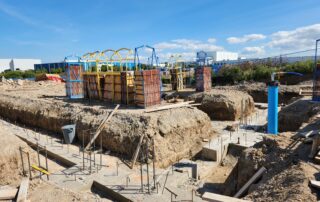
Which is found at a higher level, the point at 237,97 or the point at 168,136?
the point at 237,97

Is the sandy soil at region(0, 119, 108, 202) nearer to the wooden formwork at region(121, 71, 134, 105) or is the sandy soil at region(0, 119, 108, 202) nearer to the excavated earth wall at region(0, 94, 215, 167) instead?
the excavated earth wall at region(0, 94, 215, 167)

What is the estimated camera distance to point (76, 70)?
1697 centimetres

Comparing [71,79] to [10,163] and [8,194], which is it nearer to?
[10,163]

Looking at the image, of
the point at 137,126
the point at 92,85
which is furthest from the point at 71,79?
the point at 137,126

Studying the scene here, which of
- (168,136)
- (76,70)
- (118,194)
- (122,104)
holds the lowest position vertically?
(118,194)

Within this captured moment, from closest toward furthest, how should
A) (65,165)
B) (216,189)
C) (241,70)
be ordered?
(216,189)
(65,165)
(241,70)

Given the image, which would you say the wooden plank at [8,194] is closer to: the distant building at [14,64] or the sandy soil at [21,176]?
the sandy soil at [21,176]

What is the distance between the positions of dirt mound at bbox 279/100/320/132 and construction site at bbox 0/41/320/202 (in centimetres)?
6

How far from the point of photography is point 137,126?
9.56 meters

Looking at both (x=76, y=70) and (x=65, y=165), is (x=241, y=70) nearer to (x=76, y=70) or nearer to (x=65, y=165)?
(x=76, y=70)

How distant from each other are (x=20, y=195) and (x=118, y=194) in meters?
2.54

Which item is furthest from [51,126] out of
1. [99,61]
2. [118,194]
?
[118,194]

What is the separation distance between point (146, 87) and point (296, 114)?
8425 millimetres

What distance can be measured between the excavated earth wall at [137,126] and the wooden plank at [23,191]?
→ 3538 mm
